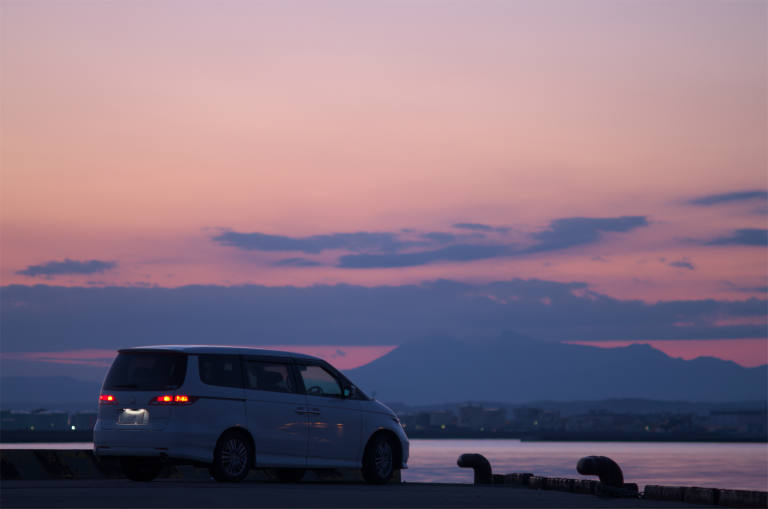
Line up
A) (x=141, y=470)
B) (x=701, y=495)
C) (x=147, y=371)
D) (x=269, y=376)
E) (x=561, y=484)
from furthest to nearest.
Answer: (x=141, y=470)
(x=269, y=376)
(x=147, y=371)
(x=561, y=484)
(x=701, y=495)

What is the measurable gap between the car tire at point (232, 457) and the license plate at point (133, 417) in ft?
3.44

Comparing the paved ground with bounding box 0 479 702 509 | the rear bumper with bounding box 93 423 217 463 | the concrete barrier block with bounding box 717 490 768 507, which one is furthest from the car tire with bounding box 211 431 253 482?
the concrete barrier block with bounding box 717 490 768 507

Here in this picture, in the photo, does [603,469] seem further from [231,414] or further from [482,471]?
[231,414]

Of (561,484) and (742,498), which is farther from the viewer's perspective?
(561,484)

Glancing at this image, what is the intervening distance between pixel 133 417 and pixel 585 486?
614 centimetres

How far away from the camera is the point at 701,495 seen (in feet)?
43.1

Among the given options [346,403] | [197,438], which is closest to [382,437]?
[346,403]

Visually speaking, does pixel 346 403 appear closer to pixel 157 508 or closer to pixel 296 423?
pixel 296 423

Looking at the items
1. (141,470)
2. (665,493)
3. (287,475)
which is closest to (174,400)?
(141,470)

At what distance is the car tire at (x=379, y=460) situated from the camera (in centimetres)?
1786

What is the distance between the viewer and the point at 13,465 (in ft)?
59.2

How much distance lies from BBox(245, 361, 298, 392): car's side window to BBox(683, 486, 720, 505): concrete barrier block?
241 inches

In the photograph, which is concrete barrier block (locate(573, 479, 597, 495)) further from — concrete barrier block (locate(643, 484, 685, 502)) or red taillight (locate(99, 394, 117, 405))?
red taillight (locate(99, 394, 117, 405))

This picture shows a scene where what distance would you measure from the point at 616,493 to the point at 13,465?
9326 mm
